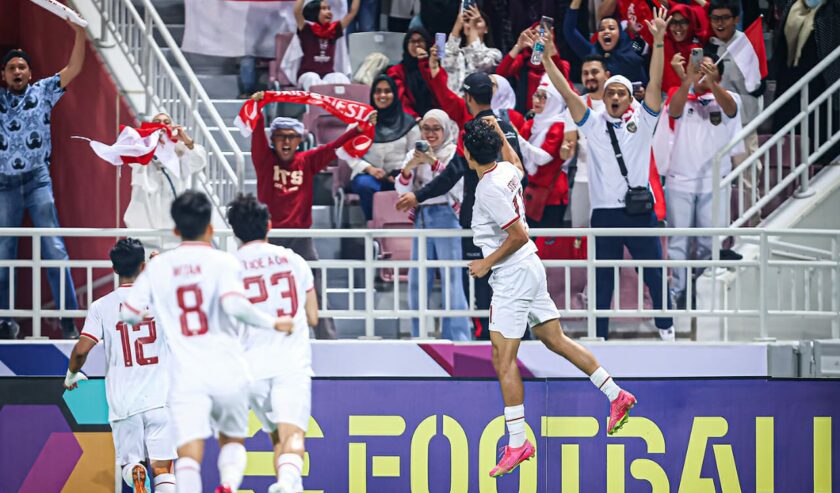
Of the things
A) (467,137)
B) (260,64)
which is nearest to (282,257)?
(467,137)

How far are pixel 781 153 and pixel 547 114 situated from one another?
6.33 ft

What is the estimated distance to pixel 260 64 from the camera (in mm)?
13578

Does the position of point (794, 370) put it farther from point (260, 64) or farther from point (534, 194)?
point (260, 64)

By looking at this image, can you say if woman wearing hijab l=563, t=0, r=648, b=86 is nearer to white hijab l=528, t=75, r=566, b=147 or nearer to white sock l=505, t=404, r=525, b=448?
white hijab l=528, t=75, r=566, b=147

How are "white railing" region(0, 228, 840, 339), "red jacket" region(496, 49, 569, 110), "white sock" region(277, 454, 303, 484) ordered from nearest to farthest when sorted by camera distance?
"white sock" region(277, 454, 303, 484) → "white railing" region(0, 228, 840, 339) → "red jacket" region(496, 49, 569, 110)

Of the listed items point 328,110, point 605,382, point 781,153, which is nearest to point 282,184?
point 328,110

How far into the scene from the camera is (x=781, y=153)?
11812 millimetres

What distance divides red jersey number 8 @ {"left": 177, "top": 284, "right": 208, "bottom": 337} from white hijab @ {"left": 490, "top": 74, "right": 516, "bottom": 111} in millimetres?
4948

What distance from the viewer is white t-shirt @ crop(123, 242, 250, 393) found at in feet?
24.4

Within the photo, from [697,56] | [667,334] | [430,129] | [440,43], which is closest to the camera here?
[667,334]

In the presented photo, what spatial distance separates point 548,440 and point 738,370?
1.42 metres

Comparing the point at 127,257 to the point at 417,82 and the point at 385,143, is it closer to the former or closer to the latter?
the point at 385,143

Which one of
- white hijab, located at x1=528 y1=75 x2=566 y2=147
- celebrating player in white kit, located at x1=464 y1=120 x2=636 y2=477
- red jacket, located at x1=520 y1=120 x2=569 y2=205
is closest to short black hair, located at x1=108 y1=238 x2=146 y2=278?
celebrating player in white kit, located at x1=464 y1=120 x2=636 y2=477

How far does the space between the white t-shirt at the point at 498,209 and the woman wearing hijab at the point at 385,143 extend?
2.32 m
